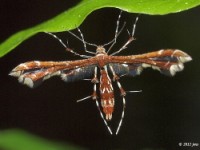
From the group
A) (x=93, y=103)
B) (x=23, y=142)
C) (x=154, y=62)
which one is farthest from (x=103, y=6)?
(x=23, y=142)

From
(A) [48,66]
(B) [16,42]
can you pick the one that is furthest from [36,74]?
(B) [16,42]

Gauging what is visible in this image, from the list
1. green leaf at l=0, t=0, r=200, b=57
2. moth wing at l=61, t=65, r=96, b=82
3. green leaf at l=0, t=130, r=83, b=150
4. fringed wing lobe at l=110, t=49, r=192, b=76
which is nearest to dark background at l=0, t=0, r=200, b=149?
green leaf at l=0, t=130, r=83, b=150

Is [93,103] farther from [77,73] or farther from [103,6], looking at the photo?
[103,6]

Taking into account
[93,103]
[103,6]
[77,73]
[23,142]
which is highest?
[103,6]

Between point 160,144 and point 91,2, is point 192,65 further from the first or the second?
point 91,2

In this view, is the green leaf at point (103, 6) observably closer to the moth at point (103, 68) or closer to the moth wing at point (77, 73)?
the moth at point (103, 68)
